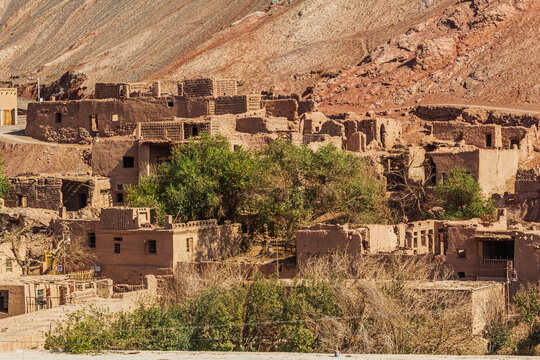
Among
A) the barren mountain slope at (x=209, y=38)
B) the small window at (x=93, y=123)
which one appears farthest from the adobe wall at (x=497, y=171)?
the barren mountain slope at (x=209, y=38)

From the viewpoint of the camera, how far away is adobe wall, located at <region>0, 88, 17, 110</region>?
60.8 meters

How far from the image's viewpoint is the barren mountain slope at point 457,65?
189ft

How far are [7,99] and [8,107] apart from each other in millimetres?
533

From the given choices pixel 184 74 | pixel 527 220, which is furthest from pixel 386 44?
pixel 527 220

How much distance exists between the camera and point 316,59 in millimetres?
69625

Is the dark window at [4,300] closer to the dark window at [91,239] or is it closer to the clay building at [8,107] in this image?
the dark window at [91,239]

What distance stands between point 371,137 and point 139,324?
65.1ft

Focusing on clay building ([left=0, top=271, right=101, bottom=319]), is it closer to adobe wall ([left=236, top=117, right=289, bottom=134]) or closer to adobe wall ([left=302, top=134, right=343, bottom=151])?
adobe wall ([left=302, top=134, right=343, bottom=151])

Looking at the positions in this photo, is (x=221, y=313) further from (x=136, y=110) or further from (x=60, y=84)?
(x=60, y=84)

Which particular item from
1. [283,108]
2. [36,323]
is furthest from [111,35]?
[36,323]

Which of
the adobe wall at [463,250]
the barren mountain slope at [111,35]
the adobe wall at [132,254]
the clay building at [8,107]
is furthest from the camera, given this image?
the barren mountain slope at [111,35]

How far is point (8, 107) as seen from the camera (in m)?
60.9

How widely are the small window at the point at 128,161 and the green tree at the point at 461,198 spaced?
391 inches

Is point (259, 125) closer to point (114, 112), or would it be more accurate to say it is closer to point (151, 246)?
point (114, 112)
